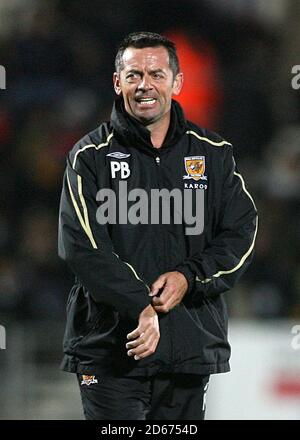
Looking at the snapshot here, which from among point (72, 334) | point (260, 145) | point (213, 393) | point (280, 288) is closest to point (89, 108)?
point (260, 145)

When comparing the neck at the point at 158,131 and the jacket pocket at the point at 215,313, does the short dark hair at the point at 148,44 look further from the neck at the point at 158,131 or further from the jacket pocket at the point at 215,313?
the jacket pocket at the point at 215,313

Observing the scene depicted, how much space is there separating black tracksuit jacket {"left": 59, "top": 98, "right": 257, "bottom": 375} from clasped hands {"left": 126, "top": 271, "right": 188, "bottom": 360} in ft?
0.10

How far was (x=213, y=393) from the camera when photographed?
12.5 ft

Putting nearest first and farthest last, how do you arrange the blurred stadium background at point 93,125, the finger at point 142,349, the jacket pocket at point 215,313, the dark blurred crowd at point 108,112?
the finger at point 142,349 → the jacket pocket at point 215,313 → the blurred stadium background at point 93,125 → the dark blurred crowd at point 108,112

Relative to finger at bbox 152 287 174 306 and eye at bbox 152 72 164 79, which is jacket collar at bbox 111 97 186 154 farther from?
finger at bbox 152 287 174 306

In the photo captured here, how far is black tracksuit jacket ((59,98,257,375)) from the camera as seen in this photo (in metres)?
2.68

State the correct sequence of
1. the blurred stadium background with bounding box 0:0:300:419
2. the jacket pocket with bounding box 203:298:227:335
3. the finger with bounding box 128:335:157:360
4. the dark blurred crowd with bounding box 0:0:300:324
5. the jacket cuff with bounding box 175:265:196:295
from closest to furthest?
the finger with bounding box 128:335:157:360 → the jacket cuff with bounding box 175:265:196:295 → the jacket pocket with bounding box 203:298:227:335 → the blurred stadium background with bounding box 0:0:300:419 → the dark blurred crowd with bounding box 0:0:300:324

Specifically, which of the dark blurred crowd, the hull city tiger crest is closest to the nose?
the hull city tiger crest

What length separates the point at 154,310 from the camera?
2.67 meters

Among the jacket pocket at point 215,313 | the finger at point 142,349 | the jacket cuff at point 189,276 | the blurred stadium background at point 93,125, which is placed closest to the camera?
the finger at point 142,349

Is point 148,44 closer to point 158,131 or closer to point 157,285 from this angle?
point 158,131

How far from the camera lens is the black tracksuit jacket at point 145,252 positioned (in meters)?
2.68

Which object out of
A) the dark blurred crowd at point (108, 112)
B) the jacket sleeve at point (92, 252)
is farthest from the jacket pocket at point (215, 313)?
the dark blurred crowd at point (108, 112)

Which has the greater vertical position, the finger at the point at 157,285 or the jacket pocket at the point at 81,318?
the finger at the point at 157,285
